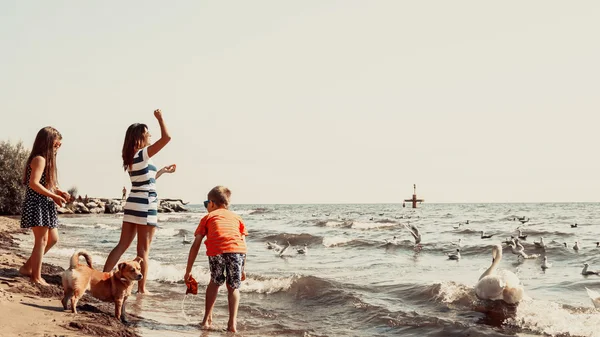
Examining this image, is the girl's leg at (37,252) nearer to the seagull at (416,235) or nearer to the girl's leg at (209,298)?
the girl's leg at (209,298)

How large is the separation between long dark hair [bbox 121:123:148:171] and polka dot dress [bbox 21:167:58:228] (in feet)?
2.97

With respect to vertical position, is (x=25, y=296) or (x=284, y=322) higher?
(x=25, y=296)

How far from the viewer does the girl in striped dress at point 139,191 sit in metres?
6.59

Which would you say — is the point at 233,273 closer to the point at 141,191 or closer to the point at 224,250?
the point at 224,250

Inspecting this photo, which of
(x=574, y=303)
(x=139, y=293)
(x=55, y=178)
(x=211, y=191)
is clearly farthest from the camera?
(x=574, y=303)

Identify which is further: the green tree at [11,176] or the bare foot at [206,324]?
the green tree at [11,176]

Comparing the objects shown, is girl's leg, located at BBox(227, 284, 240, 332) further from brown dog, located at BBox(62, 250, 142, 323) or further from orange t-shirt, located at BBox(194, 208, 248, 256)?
brown dog, located at BBox(62, 250, 142, 323)

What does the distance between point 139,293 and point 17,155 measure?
3350cm

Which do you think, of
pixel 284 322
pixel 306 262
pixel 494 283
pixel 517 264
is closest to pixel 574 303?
pixel 494 283

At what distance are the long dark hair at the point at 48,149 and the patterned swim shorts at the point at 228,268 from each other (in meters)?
2.17

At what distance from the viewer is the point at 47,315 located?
5.13 m

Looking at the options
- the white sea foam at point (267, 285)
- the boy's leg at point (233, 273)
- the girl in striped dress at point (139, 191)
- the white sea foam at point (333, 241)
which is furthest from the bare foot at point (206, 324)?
the white sea foam at point (333, 241)

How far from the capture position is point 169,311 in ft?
23.4

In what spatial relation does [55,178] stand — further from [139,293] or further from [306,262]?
[306,262]
